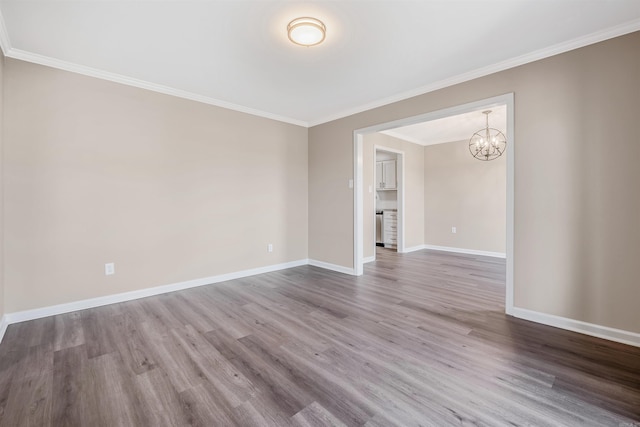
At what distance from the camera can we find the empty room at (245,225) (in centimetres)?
161

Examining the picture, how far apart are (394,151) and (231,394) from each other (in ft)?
17.2

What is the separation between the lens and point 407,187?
617 centimetres

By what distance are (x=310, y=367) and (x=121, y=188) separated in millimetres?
2766

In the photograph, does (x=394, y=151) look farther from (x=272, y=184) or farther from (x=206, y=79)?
(x=206, y=79)

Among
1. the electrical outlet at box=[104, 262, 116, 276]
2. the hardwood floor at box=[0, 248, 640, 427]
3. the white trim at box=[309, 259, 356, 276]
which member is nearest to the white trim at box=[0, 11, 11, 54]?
the electrical outlet at box=[104, 262, 116, 276]

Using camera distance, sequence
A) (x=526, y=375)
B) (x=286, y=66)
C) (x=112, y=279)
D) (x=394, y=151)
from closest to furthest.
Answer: (x=526, y=375) → (x=286, y=66) → (x=112, y=279) → (x=394, y=151)

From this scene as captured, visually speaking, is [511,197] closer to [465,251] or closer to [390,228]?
[465,251]

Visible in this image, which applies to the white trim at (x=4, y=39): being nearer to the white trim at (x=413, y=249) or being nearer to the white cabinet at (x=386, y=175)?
the white cabinet at (x=386, y=175)

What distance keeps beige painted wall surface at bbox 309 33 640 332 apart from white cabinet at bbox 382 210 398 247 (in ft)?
13.1

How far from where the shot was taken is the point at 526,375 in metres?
1.73

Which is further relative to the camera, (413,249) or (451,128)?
(413,249)

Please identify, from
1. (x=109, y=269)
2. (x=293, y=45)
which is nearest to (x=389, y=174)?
(x=293, y=45)

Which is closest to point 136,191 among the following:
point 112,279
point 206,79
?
point 112,279

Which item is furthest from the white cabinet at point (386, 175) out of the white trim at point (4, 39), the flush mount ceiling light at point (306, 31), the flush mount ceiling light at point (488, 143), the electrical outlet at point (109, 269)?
the white trim at point (4, 39)
